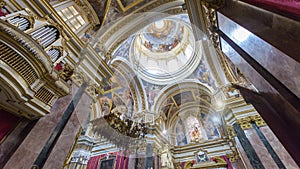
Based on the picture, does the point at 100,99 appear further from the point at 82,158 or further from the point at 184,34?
the point at 184,34

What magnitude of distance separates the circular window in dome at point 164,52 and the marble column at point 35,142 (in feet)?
19.4

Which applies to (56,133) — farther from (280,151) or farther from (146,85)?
(146,85)

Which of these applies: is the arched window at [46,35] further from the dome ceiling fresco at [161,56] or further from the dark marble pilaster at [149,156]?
the dark marble pilaster at [149,156]

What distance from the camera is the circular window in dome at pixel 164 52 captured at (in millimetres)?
8422

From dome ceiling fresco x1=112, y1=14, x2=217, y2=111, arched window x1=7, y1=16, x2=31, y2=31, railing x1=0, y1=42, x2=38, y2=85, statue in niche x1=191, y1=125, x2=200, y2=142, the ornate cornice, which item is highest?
dome ceiling fresco x1=112, y1=14, x2=217, y2=111

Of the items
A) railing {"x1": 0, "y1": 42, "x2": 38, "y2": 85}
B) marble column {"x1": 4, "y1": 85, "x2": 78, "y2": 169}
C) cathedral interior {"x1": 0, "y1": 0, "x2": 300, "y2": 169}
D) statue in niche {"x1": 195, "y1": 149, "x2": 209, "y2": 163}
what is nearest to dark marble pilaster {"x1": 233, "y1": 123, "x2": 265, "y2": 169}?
cathedral interior {"x1": 0, "y1": 0, "x2": 300, "y2": 169}

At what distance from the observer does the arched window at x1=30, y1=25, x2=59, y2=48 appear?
1.98 m

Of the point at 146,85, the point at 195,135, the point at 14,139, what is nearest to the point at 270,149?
the point at 195,135

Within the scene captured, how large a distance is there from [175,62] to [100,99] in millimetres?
5991

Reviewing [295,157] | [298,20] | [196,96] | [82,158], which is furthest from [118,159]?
[298,20]

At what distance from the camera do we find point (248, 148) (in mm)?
3793

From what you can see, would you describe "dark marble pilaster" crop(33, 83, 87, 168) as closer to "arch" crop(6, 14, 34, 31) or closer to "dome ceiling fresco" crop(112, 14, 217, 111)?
"arch" crop(6, 14, 34, 31)

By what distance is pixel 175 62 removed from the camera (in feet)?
32.8

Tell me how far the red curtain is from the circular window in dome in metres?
6.48
